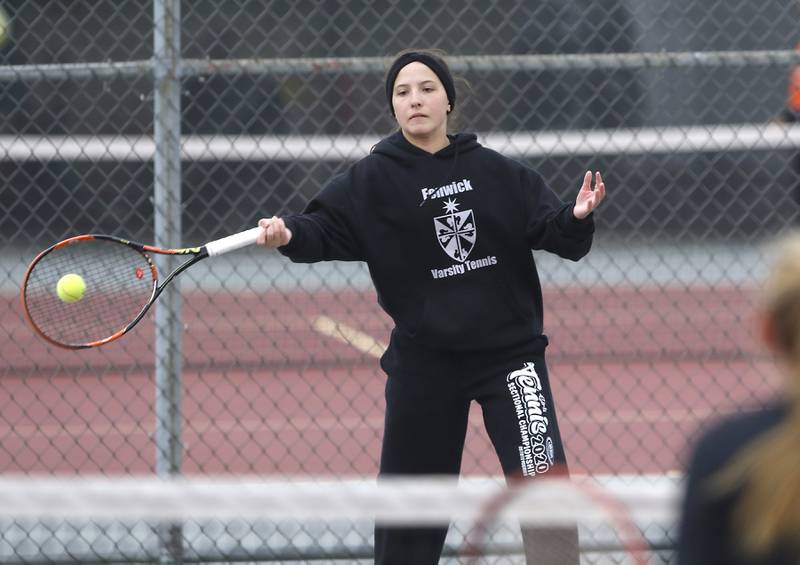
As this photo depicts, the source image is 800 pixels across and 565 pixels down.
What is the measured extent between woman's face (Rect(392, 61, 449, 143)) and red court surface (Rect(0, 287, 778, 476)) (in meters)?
1.82

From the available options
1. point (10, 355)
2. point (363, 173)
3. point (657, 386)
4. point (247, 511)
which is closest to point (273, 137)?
point (10, 355)

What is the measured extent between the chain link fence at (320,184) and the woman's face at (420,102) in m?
2.19

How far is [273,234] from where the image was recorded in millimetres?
3521

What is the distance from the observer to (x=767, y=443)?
1534 millimetres

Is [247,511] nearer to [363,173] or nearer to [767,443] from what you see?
[767,443]

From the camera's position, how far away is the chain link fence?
6773mm

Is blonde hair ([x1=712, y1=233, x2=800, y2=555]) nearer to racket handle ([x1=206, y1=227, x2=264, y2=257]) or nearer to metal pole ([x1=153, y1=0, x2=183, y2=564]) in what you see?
racket handle ([x1=206, y1=227, x2=264, y2=257])

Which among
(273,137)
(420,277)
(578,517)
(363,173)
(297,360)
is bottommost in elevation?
(578,517)

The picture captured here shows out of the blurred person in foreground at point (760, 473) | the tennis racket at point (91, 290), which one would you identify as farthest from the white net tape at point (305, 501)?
the tennis racket at point (91, 290)

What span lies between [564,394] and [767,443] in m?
6.60

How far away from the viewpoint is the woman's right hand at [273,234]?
11.5ft

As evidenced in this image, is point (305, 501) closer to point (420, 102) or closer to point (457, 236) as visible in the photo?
point (457, 236)

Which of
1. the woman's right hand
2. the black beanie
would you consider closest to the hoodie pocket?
Answer: the woman's right hand

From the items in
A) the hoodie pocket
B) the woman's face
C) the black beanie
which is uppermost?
the black beanie
